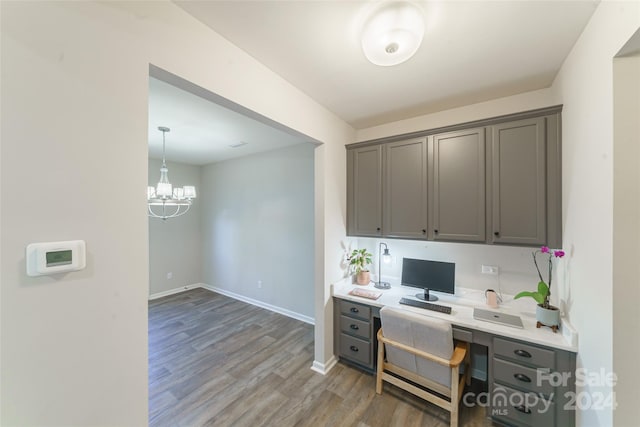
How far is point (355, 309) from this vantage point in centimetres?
232

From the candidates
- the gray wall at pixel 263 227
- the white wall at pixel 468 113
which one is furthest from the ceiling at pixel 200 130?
the white wall at pixel 468 113

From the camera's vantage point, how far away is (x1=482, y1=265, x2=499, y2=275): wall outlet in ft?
7.15

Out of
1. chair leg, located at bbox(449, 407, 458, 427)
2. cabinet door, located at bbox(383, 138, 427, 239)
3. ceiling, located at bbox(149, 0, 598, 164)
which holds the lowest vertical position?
chair leg, located at bbox(449, 407, 458, 427)

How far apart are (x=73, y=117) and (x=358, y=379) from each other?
278 cm

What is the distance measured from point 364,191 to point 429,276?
3.68 ft

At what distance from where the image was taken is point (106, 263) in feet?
3.08

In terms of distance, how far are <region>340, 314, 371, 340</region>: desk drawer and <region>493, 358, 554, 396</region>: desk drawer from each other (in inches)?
40.0

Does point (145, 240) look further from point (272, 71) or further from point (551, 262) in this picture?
point (551, 262)

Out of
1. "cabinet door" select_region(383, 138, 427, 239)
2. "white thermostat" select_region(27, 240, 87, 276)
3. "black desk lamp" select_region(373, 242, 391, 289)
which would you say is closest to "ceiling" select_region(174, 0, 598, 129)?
"cabinet door" select_region(383, 138, 427, 239)

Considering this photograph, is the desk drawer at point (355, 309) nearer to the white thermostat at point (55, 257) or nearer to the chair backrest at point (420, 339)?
the chair backrest at point (420, 339)

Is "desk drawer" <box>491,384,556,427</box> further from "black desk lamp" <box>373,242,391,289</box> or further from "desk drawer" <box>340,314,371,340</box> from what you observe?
"black desk lamp" <box>373,242,391,289</box>

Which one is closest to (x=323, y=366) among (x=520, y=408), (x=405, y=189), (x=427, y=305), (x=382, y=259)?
(x=427, y=305)

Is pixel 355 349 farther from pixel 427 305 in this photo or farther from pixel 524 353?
pixel 524 353

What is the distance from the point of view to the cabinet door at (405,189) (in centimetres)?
227
